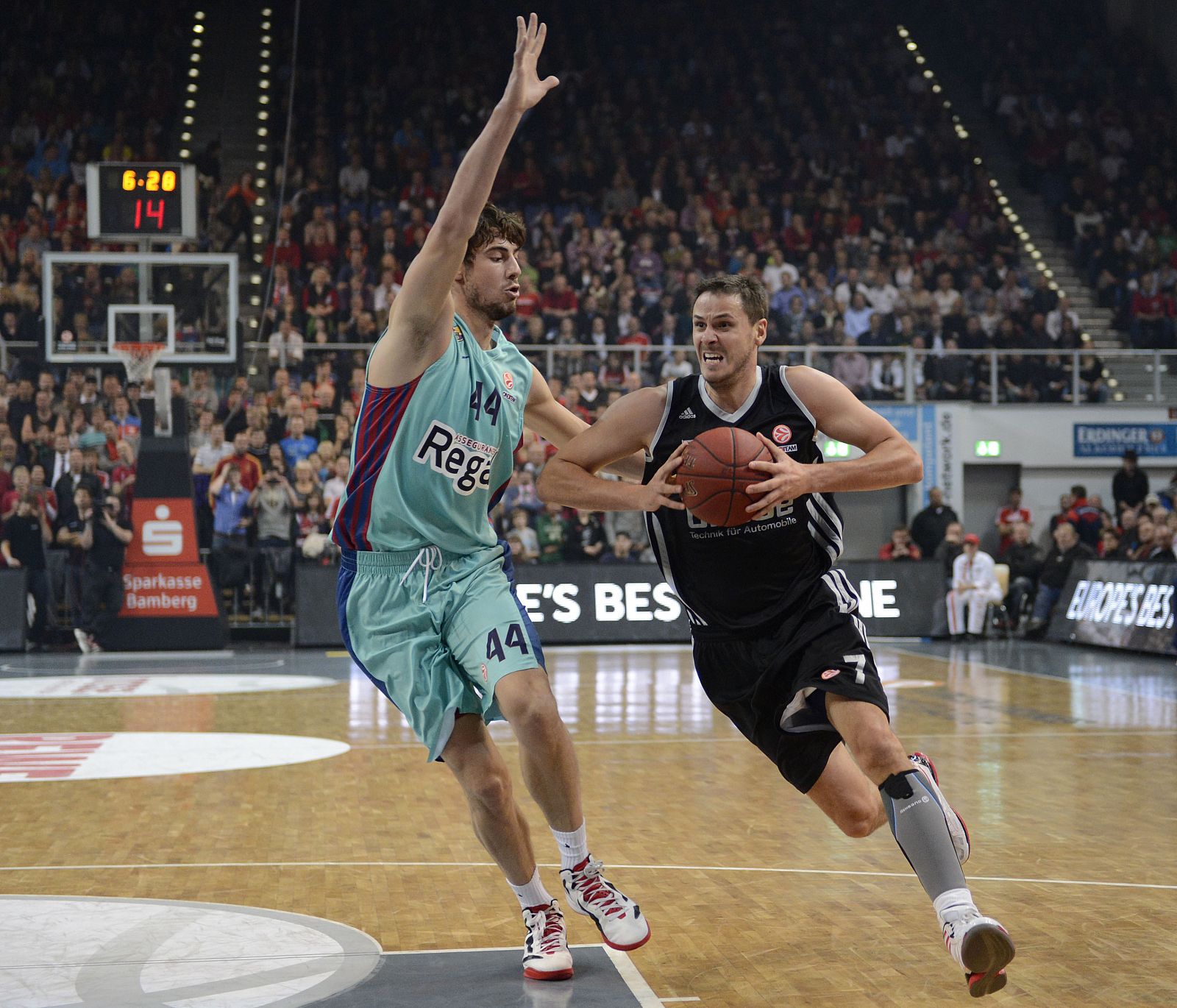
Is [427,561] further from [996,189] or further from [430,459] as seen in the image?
[996,189]

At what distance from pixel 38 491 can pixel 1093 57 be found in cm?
2261

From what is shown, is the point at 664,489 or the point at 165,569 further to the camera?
the point at 165,569

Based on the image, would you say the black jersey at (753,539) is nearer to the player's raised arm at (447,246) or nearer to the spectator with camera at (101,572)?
the player's raised arm at (447,246)

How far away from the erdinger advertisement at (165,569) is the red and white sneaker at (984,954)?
540 inches

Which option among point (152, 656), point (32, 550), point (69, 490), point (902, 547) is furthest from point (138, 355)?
point (902, 547)

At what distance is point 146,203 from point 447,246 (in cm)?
1138

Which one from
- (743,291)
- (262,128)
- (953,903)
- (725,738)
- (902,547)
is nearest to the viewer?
(953,903)

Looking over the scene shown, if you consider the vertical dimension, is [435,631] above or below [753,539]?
below

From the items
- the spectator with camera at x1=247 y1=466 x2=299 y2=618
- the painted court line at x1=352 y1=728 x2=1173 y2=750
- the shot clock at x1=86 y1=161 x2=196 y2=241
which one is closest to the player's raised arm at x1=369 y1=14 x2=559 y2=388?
the painted court line at x1=352 y1=728 x2=1173 y2=750

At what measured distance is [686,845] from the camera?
20.7ft

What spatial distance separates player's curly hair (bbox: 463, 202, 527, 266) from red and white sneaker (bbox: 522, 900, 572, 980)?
6.94 feet

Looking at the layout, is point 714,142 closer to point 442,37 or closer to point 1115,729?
point 442,37

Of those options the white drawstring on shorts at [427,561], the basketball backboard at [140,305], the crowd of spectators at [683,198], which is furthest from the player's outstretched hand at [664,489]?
the crowd of spectators at [683,198]

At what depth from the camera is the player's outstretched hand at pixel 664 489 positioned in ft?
14.7
